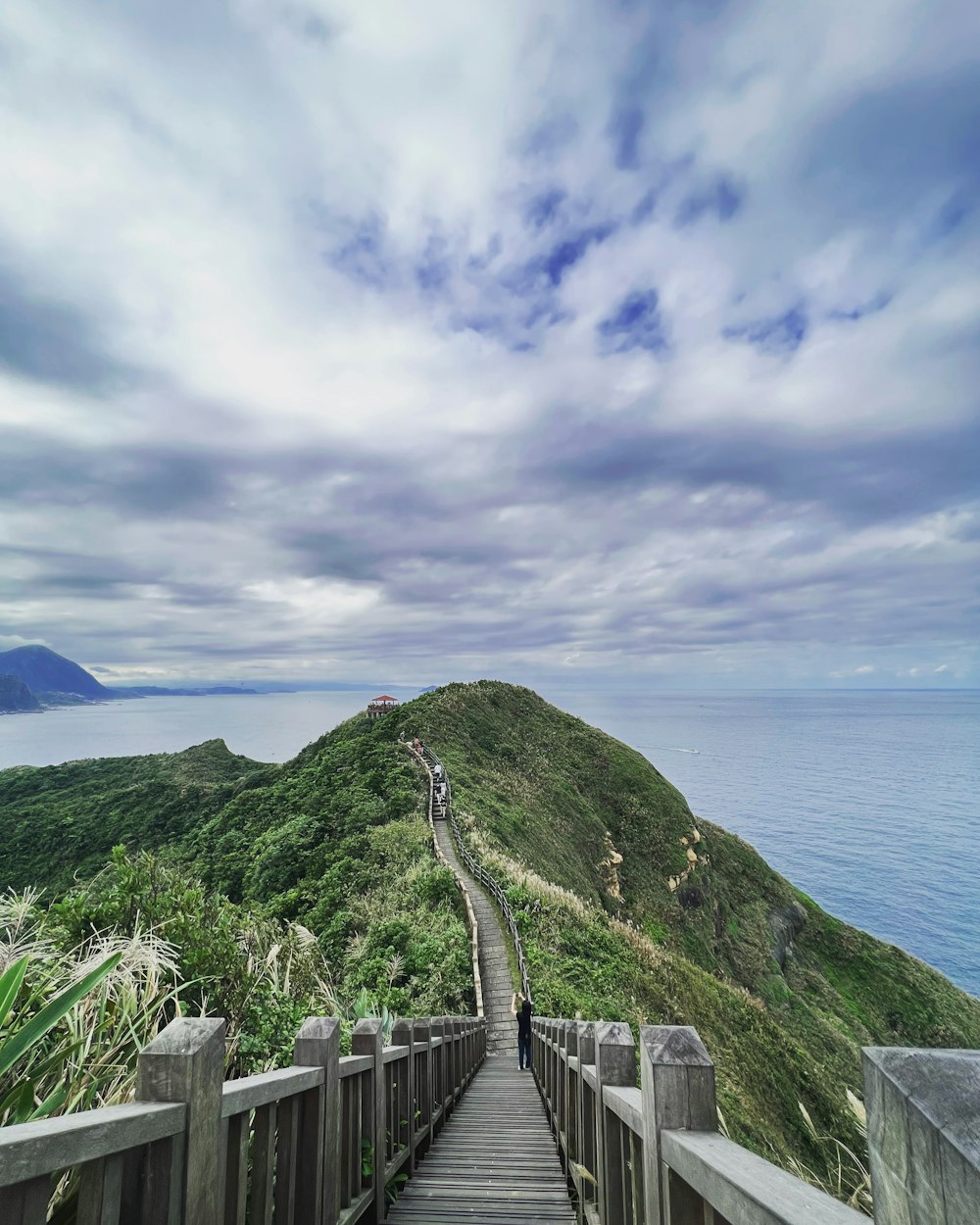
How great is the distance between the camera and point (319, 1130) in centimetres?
278

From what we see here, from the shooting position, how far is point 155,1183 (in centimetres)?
172

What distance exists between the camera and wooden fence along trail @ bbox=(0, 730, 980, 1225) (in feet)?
2.61

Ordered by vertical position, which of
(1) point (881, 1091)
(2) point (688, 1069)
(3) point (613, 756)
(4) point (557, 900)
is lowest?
(4) point (557, 900)

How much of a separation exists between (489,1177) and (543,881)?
20.8m

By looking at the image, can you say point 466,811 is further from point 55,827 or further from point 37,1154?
point 55,827

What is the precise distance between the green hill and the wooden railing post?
8.66 meters

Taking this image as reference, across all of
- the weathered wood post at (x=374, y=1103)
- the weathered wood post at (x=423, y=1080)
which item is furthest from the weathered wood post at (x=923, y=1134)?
the weathered wood post at (x=423, y=1080)

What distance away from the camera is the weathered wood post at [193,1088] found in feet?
5.84

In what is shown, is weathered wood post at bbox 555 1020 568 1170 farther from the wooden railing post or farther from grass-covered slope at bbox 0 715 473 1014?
grass-covered slope at bbox 0 715 473 1014

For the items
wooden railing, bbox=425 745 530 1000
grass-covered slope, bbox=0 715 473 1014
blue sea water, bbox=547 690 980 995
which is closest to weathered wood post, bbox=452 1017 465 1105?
grass-covered slope, bbox=0 715 473 1014

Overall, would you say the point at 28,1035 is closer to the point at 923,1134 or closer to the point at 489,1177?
the point at 923,1134

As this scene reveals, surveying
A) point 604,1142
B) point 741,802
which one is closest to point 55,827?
point 604,1142

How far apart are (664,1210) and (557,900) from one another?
809 inches

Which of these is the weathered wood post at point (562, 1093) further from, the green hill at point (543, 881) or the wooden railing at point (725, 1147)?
the green hill at point (543, 881)
